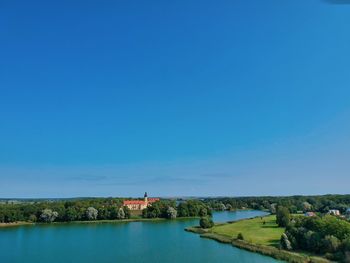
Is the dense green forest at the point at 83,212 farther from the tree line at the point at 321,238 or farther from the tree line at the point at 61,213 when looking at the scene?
the tree line at the point at 321,238

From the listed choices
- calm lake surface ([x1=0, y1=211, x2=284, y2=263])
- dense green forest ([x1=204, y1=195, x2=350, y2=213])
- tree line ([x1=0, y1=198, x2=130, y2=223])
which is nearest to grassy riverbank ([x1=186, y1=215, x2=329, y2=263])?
calm lake surface ([x1=0, y1=211, x2=284, y2=263])

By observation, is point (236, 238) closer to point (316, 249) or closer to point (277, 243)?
point (277, 243)

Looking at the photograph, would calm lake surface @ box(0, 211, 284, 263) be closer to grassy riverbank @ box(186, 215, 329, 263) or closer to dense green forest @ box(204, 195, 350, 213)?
grassy riverbank @ box(186, 215, 329, 263)

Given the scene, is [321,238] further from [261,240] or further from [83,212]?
[83,212]

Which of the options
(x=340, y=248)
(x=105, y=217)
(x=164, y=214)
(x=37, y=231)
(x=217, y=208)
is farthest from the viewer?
(x=217, y=208)

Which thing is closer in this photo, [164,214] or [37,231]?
[37,231]

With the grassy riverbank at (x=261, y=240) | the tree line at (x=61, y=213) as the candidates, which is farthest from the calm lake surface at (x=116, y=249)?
the tree line at (x=61, y=213)

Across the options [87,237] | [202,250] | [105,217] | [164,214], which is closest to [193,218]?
[164,214]

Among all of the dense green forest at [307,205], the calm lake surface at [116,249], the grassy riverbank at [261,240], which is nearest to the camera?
the grassy riverbank at [261,240]

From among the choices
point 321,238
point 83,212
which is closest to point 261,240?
point 321,238

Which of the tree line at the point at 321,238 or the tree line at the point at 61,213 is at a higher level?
the tree line at the point at 61,213

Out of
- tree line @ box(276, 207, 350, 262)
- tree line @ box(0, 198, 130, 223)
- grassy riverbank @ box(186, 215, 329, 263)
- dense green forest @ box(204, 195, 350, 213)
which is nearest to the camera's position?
tree line @ box(276, 207, 350, 262)
